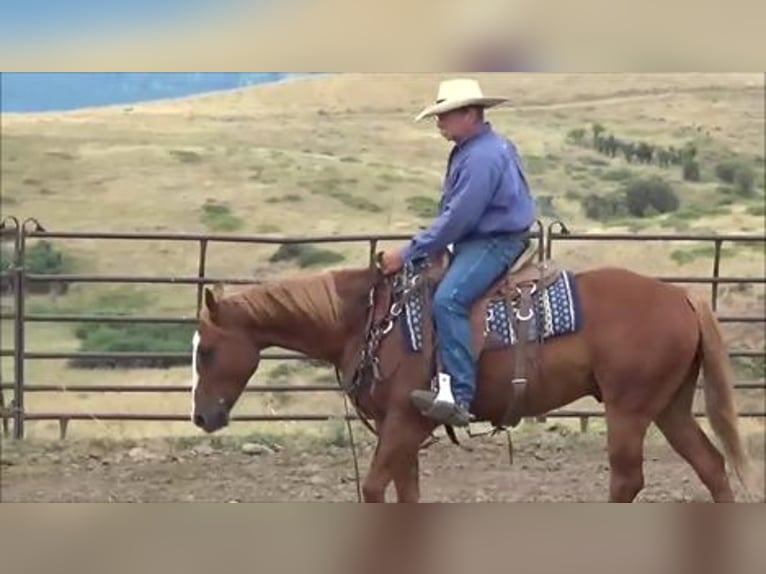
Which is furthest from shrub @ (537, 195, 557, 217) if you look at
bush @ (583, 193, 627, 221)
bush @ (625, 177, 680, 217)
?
bush @ (625, 177, 680, 217)

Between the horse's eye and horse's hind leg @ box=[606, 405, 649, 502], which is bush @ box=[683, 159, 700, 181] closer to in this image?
horse's hind leg @ box=[606, 405, 649, 502]

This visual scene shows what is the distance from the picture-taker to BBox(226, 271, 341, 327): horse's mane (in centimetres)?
368

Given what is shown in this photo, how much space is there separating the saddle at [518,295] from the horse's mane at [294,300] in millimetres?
137

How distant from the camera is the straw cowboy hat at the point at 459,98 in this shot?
3.58 metres

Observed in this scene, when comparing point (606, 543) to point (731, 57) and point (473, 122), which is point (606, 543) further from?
point (731, 57)

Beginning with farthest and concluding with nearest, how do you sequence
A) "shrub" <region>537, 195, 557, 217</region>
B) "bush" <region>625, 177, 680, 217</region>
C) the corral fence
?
"bush" <region>625, 177, 680, 217</region> → "shrub" <region>537, 195, 557, 217</region> → the corral fence

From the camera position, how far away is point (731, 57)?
12.4ft

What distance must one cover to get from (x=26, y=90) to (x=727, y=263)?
3.03 m

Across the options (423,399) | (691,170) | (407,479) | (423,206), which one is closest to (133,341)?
(423,206)

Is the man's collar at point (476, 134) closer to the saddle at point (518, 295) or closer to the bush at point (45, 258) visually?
the saddle at point (518, 295)

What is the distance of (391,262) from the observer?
364 cm

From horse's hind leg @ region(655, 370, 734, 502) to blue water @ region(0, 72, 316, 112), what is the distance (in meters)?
2.41

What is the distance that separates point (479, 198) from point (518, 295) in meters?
0.30

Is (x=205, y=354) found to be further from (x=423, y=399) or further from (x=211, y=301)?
(x=423, y=399)
